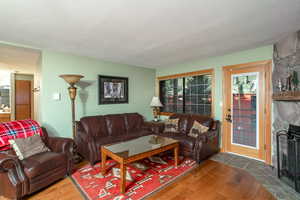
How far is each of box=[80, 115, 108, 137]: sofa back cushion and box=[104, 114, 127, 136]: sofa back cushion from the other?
104 millimetres

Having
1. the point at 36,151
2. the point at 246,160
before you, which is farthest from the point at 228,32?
the point at 36,151

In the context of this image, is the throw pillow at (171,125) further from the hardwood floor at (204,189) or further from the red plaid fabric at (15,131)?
the red plaid fabric at (15,131)

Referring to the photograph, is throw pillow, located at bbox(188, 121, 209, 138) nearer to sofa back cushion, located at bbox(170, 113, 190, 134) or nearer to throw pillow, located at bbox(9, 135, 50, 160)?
sofa back cushion, located at bbox(170, 113, 190, 134)

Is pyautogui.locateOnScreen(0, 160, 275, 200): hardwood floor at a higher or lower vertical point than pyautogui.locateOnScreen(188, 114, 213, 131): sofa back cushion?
lower

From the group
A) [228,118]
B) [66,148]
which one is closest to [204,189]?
[228,118]

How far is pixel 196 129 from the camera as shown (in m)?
3.34

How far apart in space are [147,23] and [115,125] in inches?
99.7

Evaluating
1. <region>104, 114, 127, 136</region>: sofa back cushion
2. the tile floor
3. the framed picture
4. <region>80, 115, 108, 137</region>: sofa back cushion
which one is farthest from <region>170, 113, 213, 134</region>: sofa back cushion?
<region>80, 115, 108, 137</region>: sofa back cushion

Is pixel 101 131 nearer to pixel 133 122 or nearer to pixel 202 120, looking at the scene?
pixel 133 122

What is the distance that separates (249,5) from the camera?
159 cm

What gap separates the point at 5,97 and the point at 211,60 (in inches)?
294

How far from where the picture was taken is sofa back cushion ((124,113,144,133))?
12.8ft

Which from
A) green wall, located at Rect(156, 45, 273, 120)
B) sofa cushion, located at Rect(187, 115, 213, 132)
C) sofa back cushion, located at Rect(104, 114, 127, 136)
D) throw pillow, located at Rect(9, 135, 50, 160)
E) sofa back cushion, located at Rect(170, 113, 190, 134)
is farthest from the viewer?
sofa back cushion, located at Rect(170, 113, 190, 134)

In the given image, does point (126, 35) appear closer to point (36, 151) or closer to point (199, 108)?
point (36, 151)
